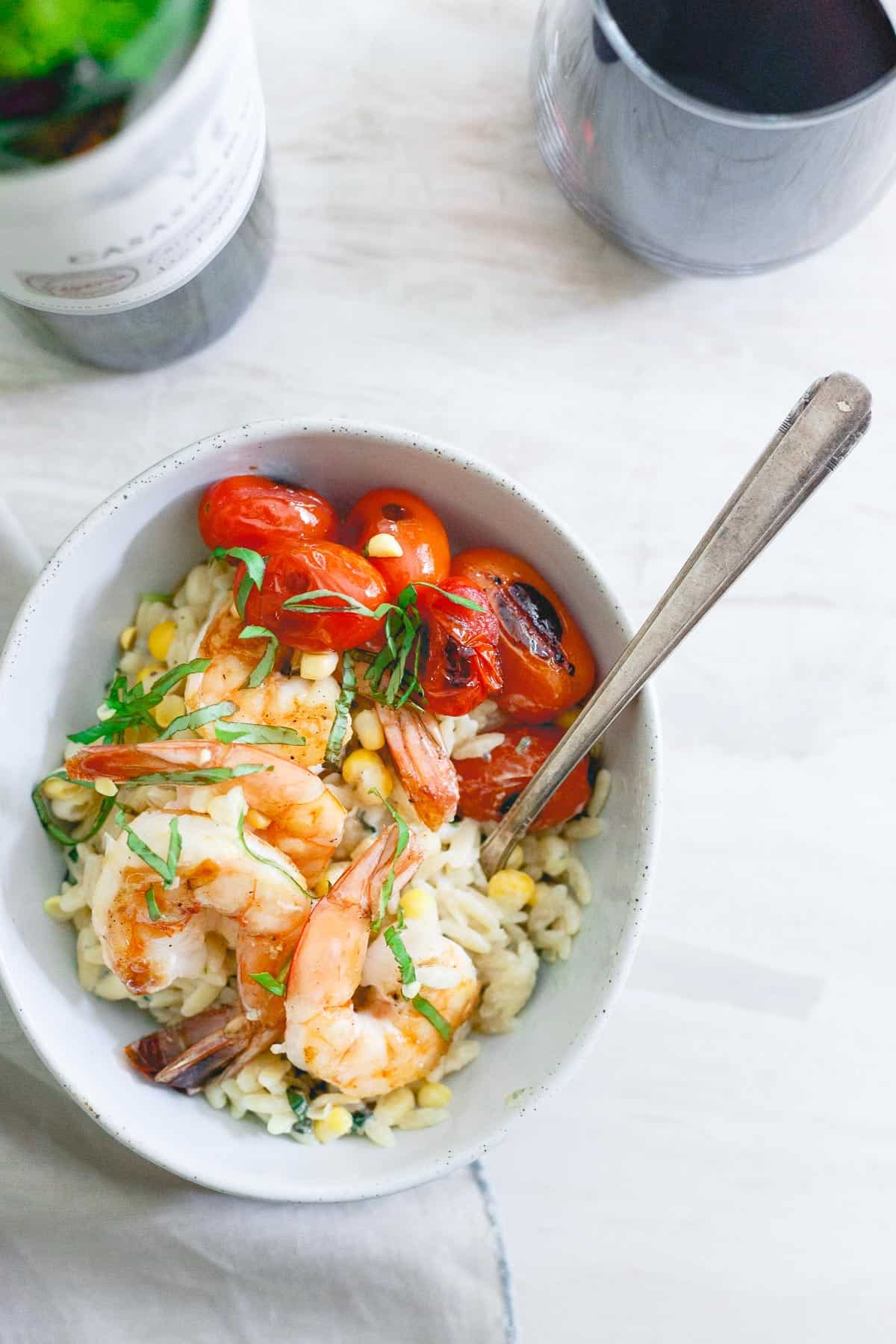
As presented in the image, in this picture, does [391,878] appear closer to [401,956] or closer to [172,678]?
[401,956]

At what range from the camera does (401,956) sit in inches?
43.4

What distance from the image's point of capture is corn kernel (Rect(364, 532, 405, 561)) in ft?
3.73

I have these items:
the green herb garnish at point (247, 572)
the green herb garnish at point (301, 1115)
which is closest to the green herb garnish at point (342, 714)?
the green herb garnish at point (247, 572)

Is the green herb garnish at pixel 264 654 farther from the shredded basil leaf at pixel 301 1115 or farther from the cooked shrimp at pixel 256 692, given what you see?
the shredded basil leaf at pixel 301 1115

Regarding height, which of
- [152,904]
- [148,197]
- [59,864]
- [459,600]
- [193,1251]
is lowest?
[193,1251]

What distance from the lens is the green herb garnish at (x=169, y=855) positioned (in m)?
1.03

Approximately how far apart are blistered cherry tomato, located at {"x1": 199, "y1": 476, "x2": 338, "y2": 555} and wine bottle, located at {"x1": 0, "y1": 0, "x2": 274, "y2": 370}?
0.63 feet

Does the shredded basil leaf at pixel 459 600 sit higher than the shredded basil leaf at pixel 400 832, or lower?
higher

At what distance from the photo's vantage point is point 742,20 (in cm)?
114

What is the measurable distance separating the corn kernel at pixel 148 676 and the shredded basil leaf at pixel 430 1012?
1.35ft

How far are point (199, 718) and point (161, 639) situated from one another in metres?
0.18

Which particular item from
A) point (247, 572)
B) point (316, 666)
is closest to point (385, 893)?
point (316, 666)

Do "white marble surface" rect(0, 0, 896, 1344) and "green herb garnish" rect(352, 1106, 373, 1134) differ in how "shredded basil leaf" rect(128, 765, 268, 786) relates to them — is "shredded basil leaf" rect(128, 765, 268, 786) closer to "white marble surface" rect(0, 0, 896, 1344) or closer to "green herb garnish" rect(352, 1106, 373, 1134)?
"green herb garnish" rect(352, 1106, 373, 1134)

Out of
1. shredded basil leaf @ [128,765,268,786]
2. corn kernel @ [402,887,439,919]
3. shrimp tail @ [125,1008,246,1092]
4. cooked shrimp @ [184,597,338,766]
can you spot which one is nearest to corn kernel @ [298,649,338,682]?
cooked shrimp @ [184,597,338,766]
